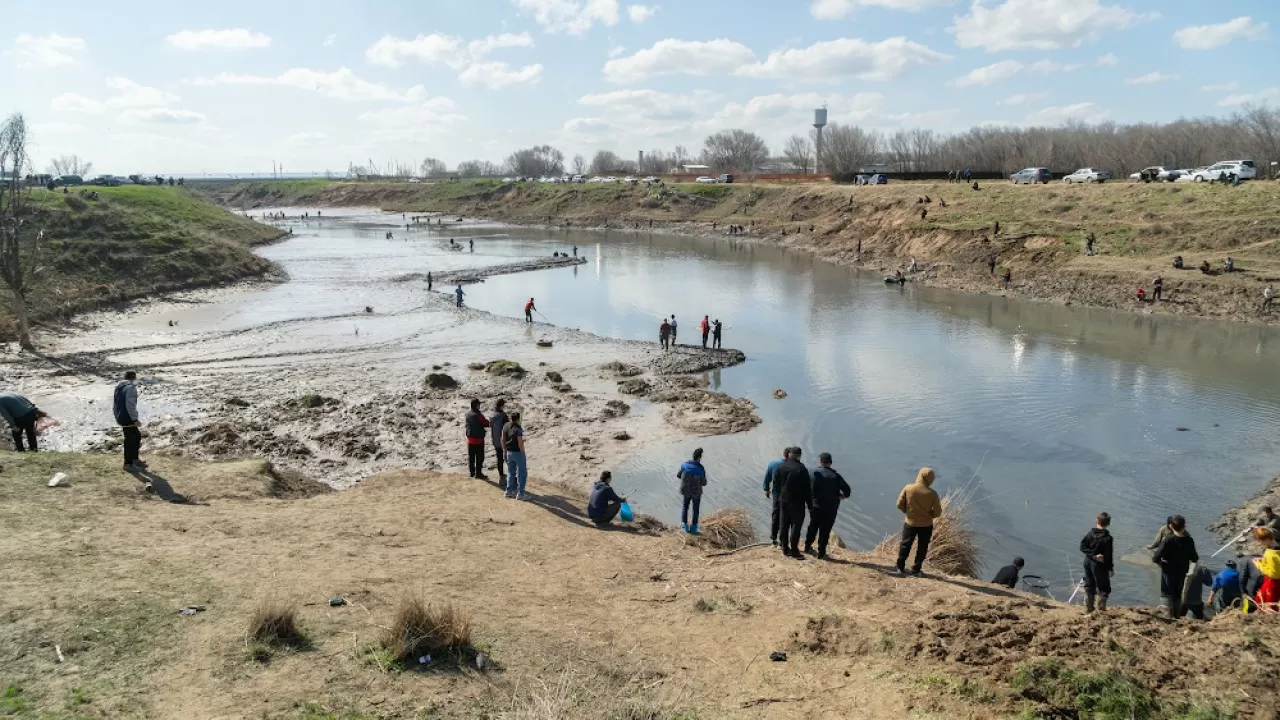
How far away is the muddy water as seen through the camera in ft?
50.2

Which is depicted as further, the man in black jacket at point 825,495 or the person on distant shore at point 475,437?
the person on distant shore at point 475,437

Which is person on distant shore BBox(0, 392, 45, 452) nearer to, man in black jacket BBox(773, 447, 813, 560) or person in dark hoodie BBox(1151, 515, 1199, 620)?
man in black jacket BBox(773, 447, 813, 560)

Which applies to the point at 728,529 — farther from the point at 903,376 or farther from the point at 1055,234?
the point at 1055,234

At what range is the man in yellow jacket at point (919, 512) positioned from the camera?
32.3 feet

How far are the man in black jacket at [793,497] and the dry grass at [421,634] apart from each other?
16.7 ft

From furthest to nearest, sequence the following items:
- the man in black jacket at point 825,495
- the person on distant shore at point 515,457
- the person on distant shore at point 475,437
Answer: the person on distant shore at point 475,437 < the person on distant shore at point 515,457 < the man in black jacket at point 825,495

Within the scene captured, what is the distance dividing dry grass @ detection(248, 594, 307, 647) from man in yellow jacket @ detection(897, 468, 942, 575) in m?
7.16

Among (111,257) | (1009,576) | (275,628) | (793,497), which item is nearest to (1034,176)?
(1009,576)

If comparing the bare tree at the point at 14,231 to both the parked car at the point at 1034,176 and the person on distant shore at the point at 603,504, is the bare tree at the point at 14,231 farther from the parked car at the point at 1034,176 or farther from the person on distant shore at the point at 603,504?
the parked car at the point at 1034,176

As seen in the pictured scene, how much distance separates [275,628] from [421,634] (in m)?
1.38

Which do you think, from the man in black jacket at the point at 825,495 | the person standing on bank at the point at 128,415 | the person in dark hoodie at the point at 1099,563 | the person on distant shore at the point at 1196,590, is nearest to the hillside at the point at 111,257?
the person standing on bank at the point at 128,415

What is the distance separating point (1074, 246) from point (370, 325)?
38.5m

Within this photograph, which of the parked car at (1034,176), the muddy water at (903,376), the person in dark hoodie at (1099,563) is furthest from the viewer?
the parked car at (1034,176)

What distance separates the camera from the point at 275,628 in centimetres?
704
